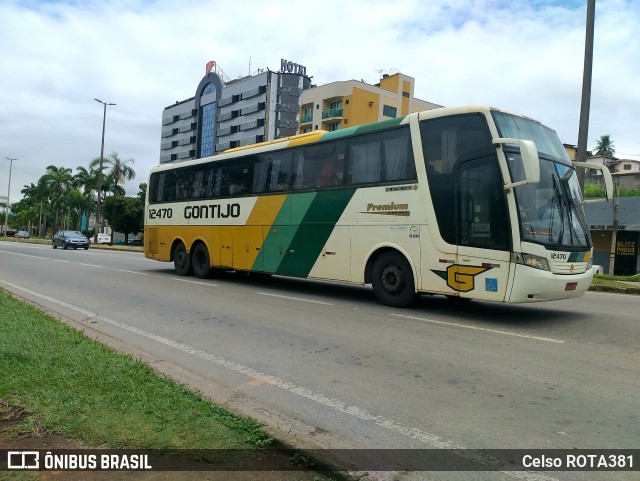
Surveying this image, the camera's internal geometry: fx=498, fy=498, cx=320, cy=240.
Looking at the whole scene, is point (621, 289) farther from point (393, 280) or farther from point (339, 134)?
point (339, 134)

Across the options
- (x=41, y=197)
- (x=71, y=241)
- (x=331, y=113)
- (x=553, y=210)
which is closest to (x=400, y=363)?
(x=553, y=210)

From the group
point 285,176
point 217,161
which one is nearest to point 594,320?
point 285,176

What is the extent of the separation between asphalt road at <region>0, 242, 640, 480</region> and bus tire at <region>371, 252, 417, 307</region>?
245 millimetres

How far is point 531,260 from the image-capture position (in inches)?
293

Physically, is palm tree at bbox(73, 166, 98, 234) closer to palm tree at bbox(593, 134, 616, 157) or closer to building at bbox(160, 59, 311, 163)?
building at bbox(160, 59, 311, 163)

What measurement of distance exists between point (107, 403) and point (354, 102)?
213ft

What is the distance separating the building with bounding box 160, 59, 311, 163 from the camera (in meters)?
81.4

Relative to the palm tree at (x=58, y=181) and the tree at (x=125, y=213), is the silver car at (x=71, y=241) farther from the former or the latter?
the palm tree at (x=58, y=181)

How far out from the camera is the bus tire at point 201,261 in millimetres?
14328

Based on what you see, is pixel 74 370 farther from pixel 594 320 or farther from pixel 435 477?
pixel 594 320

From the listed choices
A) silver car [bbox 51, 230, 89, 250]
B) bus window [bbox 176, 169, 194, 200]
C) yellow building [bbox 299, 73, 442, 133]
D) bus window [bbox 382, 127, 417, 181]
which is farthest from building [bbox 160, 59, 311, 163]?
bus window [bbox 382, 127, 417, 181]

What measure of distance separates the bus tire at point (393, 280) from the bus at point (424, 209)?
20 mm

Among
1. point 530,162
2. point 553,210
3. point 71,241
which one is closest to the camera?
point 530,162

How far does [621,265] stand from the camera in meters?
27.0
